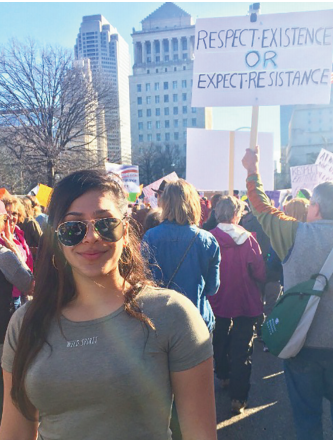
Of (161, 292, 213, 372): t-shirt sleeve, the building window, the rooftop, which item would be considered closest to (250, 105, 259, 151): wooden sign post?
(161, 292, 213, 372): t-shirt sleeve

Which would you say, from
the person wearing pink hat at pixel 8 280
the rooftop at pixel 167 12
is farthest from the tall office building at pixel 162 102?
the person wearing pink hat at pixel 8 280

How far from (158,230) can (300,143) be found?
295 feet

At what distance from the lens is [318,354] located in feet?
7.91

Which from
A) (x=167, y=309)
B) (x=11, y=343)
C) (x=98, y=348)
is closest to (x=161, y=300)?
(x=167, y=309)

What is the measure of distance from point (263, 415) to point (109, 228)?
280 cm

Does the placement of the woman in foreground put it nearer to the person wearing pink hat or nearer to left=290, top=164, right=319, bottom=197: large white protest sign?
the person wearing pink hat

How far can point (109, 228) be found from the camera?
1538 millimetres

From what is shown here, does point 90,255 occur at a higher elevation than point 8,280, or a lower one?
higher

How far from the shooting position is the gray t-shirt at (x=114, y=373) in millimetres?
1370

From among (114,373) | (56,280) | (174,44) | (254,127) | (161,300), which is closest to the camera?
(114,373)

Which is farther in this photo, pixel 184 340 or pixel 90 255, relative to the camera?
pixel 90 255

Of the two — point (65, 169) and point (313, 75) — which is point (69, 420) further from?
point (65, 169)

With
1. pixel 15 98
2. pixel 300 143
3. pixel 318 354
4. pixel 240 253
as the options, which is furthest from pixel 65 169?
pixel 300 143

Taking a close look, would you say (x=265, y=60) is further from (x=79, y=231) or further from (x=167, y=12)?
(x=167, y=12)
